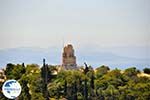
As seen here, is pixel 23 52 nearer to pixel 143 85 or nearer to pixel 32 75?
pixel 32 75

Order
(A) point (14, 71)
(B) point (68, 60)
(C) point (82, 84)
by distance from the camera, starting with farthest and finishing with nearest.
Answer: (B) point (68, 60) → (A) point (14, 71) → (C) point (82, 84)

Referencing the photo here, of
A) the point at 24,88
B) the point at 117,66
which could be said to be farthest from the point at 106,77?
the point at 24,88

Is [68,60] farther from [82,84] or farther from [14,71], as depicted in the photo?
[82,84]

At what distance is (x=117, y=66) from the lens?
34.2 ft

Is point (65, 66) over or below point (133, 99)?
over

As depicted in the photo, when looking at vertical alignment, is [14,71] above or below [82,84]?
above

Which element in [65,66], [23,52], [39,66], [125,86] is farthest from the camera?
[65,66]

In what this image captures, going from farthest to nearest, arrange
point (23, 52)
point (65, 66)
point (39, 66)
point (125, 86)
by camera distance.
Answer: point (65, 66)
point (39, 66)
point (125, 86)
point (23, 52)

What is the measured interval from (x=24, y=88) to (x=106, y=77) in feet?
6.72

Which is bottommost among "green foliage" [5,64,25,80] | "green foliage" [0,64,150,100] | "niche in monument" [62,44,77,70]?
"green foliage" [0,64,150,100]

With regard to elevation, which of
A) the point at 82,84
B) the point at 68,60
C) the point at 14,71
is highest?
the point at 68,60

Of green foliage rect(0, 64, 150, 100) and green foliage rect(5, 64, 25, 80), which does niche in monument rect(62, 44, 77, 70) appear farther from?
green foliage rect(5, 64, 25, 80)

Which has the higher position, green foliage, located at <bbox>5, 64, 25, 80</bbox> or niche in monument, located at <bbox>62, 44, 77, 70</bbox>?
niche in monument, located at <bbox>62, 44, 77, 70</bbox>

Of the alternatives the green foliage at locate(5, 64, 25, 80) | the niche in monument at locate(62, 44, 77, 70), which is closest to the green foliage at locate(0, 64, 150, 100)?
the green foliage at locate(5, 64, 25, 80)
